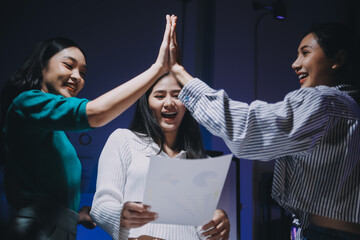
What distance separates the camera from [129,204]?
3.32 feet

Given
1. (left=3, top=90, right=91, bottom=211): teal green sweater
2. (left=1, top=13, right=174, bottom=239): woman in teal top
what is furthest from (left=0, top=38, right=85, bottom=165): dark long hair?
(left=3, top=90, right=91, bottom=211): teal green sweater

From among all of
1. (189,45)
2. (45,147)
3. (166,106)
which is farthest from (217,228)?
(189,45)

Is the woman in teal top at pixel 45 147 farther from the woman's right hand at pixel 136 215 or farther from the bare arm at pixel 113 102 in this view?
the woman's right hand at pixel 136 215

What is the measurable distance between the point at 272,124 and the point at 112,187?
0.65 meters

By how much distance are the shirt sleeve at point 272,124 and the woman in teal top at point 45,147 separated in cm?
28

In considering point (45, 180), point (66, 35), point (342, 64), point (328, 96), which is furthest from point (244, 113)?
point (66, 35)

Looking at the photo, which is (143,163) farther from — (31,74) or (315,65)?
(315,65)

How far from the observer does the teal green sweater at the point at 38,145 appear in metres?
0.88

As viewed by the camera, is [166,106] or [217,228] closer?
[217,228]

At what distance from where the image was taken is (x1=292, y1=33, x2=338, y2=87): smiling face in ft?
3.86

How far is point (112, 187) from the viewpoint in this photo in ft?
3.79

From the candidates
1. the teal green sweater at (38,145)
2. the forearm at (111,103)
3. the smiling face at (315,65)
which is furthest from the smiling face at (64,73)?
the smiling face at (315,65)

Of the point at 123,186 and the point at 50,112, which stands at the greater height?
the point at 50,112

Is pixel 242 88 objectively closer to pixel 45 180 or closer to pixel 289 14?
pixel 289 14
